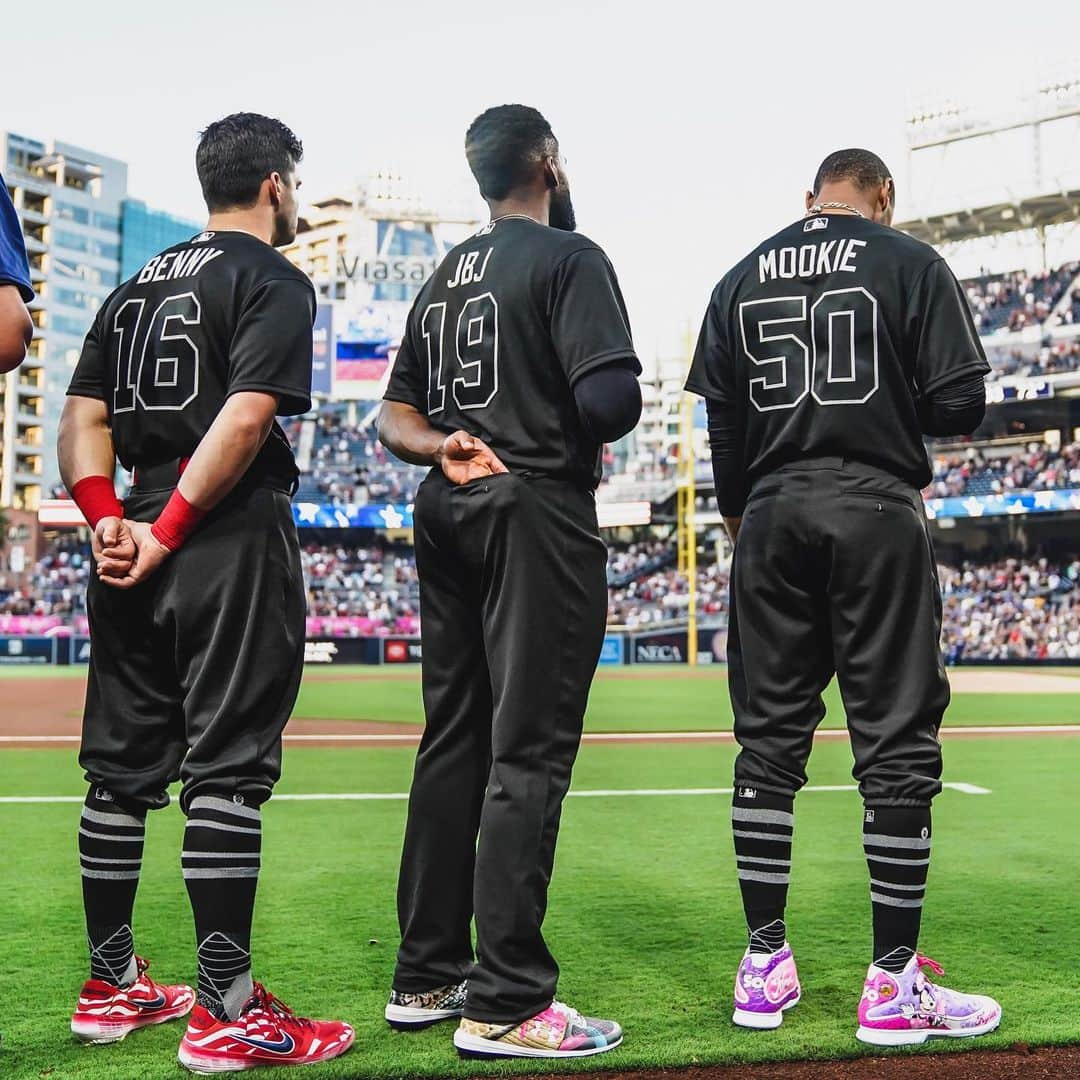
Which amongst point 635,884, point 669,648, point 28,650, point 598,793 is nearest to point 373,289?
point 28,650

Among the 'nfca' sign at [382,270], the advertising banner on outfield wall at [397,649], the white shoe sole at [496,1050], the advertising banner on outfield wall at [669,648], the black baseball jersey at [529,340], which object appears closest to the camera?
the white shoe sole at [496,1050]

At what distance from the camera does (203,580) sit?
3.04 metres

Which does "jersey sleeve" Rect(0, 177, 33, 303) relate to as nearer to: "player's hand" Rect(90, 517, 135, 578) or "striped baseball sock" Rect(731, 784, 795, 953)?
"player's hand" Rect(90, 517, 135, 578)

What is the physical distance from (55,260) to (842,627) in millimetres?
99405

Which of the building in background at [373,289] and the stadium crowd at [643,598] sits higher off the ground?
the building in background at [373,289]

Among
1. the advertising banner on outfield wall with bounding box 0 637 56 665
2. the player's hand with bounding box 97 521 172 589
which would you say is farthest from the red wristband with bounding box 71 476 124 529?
the advertising banner on outfield wall with bounding box 0 637 56 665

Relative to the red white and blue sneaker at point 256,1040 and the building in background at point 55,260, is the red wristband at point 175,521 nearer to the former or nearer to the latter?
the red white and blue sneaker at point 256,1040

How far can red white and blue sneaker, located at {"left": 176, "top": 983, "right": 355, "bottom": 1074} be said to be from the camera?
285cm

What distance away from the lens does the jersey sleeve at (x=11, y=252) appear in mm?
2759

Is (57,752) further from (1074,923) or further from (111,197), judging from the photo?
(111,197)

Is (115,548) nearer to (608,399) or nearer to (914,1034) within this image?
(608,399)

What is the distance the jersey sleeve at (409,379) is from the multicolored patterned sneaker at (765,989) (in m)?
1.82

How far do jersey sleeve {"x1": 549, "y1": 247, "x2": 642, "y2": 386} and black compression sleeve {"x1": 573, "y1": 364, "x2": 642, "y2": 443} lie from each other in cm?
3

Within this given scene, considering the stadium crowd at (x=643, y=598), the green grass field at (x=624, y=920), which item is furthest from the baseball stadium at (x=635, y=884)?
the stadium crowd at (x=643, y=598)
